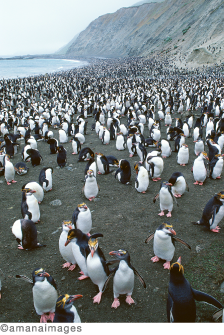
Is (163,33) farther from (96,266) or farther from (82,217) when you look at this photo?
(96,266)

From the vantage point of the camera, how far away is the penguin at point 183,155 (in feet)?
25.5

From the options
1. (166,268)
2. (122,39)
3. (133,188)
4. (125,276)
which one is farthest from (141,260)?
(122,39)

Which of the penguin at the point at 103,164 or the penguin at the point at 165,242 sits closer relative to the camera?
the penguin at the point at 165,242

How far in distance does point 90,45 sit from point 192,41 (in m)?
102

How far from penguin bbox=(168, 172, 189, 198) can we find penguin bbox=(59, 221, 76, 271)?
2.84m

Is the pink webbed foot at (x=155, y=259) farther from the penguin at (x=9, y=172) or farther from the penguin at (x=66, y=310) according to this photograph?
the penguin at (x=9, y=172)

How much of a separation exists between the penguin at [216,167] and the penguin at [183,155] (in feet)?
3.94

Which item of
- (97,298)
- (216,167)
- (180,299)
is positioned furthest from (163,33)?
(180,299)

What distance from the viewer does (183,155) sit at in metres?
7.85

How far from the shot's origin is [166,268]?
12.5 ft

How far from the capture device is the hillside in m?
41.2

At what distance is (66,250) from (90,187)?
92.9 inches

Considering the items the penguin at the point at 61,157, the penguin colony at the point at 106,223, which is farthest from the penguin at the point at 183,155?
the penguin at the point at 61,157

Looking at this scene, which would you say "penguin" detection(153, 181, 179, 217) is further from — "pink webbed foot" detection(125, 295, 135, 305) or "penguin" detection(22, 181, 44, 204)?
"penguin" detection(22, 181, 44, 204)
